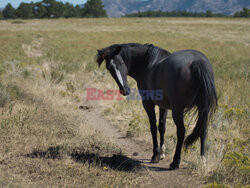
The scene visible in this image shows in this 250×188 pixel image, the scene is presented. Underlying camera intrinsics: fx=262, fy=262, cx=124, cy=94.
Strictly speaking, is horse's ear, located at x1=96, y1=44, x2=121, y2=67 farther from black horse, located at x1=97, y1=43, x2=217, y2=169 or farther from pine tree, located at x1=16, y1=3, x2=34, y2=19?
pine tree, located at x1=16, y1=3, x2=34, y2=19

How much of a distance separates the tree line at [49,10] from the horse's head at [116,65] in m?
99.0

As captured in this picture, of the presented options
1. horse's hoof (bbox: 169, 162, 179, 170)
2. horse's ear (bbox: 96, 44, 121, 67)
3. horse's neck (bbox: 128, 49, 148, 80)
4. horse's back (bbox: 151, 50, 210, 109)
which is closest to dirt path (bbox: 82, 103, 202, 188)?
horse's hoof (bbox: 169, 162, 179, 170)

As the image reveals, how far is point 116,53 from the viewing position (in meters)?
4.36

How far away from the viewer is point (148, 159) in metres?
4.91

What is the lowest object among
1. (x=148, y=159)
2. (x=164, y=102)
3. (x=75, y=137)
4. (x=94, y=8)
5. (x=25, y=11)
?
(x=148, y=159)

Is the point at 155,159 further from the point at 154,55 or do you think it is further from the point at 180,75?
the point at 154,55

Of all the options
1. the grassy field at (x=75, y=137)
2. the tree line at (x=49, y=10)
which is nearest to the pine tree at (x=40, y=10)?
the tree line at (x=49, y=10)

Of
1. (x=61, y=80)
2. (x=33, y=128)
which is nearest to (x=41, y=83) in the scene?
(x=61, y=80)

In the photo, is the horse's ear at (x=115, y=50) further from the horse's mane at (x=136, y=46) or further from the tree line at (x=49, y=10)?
the tree line at (x=49, y=10)

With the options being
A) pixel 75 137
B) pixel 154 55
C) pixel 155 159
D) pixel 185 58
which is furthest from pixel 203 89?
pixel 75 137

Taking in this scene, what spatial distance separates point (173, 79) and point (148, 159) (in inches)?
71.5

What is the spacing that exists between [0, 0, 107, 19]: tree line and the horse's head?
99.0 metres

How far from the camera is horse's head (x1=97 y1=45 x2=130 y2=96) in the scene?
167 inches

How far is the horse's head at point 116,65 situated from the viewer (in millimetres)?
4238
